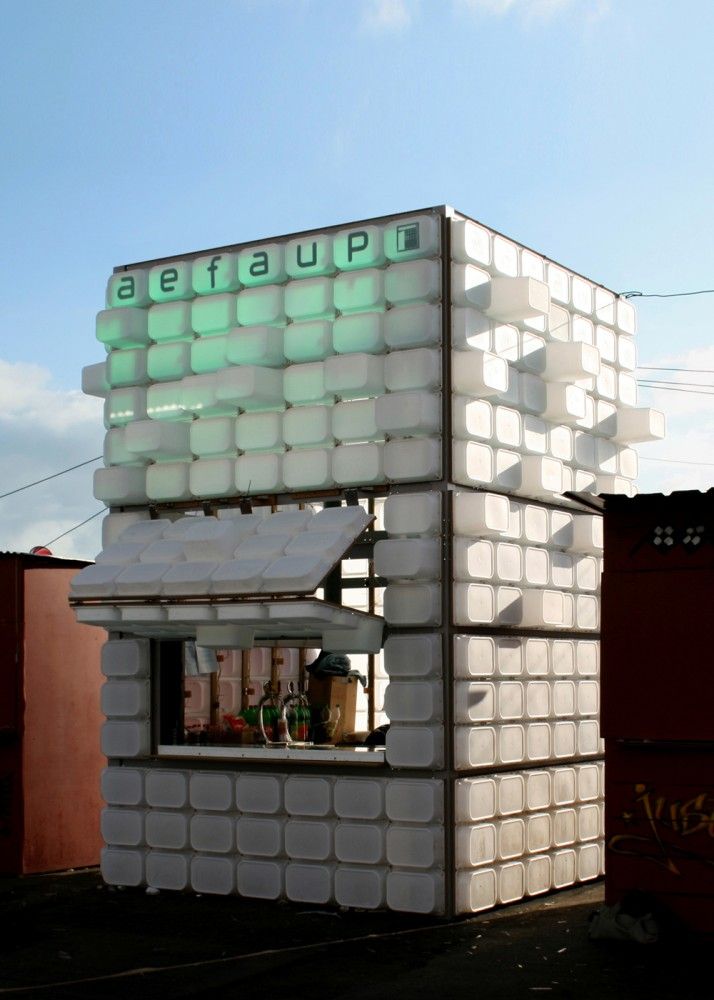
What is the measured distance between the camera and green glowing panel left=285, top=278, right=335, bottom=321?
13.9 m

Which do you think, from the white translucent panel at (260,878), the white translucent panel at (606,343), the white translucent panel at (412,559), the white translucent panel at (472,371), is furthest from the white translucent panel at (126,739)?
the white translucent panel at (606,343)

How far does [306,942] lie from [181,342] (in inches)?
241

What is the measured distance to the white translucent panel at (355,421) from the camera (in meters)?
13.5

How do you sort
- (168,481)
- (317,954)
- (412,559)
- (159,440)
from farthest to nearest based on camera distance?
(168,481), (159,440), (412,559), (317,954)

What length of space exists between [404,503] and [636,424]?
3983 millimetres

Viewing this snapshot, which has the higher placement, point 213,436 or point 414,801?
point 213,436

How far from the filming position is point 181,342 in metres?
14.9

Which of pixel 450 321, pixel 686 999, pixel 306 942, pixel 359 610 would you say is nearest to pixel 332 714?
pixel 359 610

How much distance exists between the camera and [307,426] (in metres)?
13.9

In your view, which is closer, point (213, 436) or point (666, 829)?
point (666, 829)

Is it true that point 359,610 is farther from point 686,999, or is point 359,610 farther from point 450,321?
point 686,999

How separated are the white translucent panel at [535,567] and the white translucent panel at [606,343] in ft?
8.86

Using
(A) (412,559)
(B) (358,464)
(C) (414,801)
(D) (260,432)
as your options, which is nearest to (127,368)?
(D) (260,432)

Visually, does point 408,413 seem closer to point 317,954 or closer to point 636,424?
point 636,424
